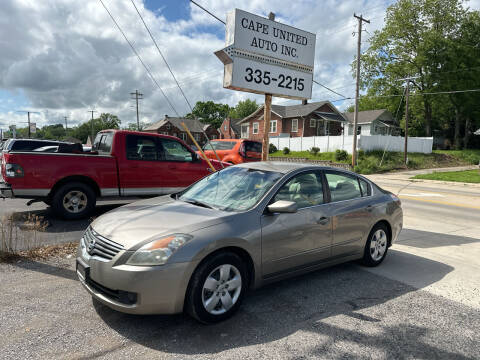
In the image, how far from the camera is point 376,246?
4977 millimetres

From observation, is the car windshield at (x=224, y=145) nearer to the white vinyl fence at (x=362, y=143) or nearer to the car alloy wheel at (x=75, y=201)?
the car alloy wheel at (x=75, y=201)

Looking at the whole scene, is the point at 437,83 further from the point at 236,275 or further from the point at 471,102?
the point at 236,275

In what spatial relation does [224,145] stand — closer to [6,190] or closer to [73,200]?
[73,200]

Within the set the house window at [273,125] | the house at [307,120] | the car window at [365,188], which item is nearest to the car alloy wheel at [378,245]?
the car window at [365,188]

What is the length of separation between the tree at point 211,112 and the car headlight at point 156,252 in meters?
97.7

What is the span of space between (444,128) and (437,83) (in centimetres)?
1547

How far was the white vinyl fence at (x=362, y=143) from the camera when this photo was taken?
1246 inches

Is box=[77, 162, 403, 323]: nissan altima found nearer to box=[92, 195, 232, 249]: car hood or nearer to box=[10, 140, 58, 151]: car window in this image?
box=[92, 195, 232, 249]: car hood

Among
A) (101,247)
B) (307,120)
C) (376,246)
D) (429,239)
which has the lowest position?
(429,239)

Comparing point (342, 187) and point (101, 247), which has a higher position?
point (342, 187)

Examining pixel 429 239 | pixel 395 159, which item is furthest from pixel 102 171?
pixel 395 159

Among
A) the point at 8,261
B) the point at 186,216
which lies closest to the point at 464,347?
the point at 186,216

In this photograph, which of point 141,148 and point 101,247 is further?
point 141,148

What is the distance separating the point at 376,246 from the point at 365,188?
85cm
